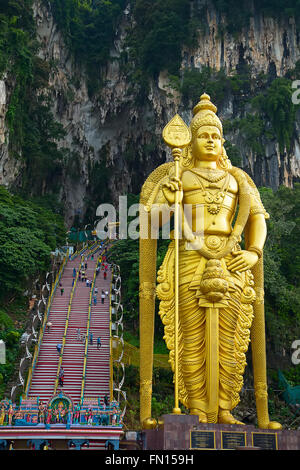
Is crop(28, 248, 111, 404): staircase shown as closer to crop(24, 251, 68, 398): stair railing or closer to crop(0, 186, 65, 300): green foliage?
crop(24, 251, 68, 398): stair railing

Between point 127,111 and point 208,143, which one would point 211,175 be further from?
point 127,111

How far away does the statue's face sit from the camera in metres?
7.43

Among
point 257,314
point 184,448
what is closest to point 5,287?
point 257,314

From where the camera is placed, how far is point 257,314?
24.5ft

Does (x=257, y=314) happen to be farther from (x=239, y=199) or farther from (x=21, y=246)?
(x=21, y=246)

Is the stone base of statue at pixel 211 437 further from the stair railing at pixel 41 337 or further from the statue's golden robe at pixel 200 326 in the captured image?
the stair railing at pixel 41 337

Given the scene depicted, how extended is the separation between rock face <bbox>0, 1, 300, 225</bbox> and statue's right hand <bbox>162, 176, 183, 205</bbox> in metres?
17.2

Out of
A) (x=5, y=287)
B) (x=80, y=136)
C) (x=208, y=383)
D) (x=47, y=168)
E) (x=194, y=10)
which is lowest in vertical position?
(x=208, y=383)

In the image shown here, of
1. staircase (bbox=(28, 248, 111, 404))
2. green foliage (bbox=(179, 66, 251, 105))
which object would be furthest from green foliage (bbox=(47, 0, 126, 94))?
staircase (bbox=(28, 248, 111, 404))

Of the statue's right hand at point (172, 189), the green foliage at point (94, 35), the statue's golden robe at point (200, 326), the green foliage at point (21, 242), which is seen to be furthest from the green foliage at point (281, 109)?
the statue's right hand at point (172, 189)

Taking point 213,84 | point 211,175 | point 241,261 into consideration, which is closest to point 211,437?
point 241,261

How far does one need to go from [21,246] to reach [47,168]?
11.4m

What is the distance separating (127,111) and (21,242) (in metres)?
15.0
